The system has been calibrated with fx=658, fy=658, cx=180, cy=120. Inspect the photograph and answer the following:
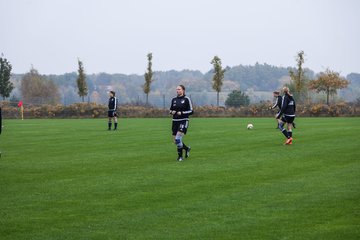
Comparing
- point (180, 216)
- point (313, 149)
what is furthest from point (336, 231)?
point (313, 149)

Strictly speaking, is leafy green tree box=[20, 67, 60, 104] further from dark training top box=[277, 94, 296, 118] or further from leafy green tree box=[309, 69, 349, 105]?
dark training top box=[277, 94, 296, 118]

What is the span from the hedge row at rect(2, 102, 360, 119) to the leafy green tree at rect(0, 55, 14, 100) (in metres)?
8.25

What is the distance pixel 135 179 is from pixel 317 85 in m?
57.9

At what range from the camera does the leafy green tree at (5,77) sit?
71.4 m

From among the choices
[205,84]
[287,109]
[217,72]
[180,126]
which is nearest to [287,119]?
[287,109]

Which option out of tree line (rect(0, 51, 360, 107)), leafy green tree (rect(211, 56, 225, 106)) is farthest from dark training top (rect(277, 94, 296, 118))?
leafy green tree (rect(211, 56, 225, 106))

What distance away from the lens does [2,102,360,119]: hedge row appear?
5606 centimetres

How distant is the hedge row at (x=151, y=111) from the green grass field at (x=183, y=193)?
34.8 metres

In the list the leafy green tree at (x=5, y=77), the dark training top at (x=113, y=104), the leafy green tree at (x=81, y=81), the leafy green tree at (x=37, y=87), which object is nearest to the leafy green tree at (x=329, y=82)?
the leafy green tree at (x=81, y=81)

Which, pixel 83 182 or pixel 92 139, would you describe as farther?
pixel 92 139

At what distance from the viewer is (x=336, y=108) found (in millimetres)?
55875

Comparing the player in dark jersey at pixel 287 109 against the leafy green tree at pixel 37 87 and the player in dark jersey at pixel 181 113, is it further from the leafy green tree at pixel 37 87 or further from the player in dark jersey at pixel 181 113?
the leafy green tree at pixel 37 87

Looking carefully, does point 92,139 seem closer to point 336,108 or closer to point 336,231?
point 336,231

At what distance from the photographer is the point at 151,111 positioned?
6109 centimetres
